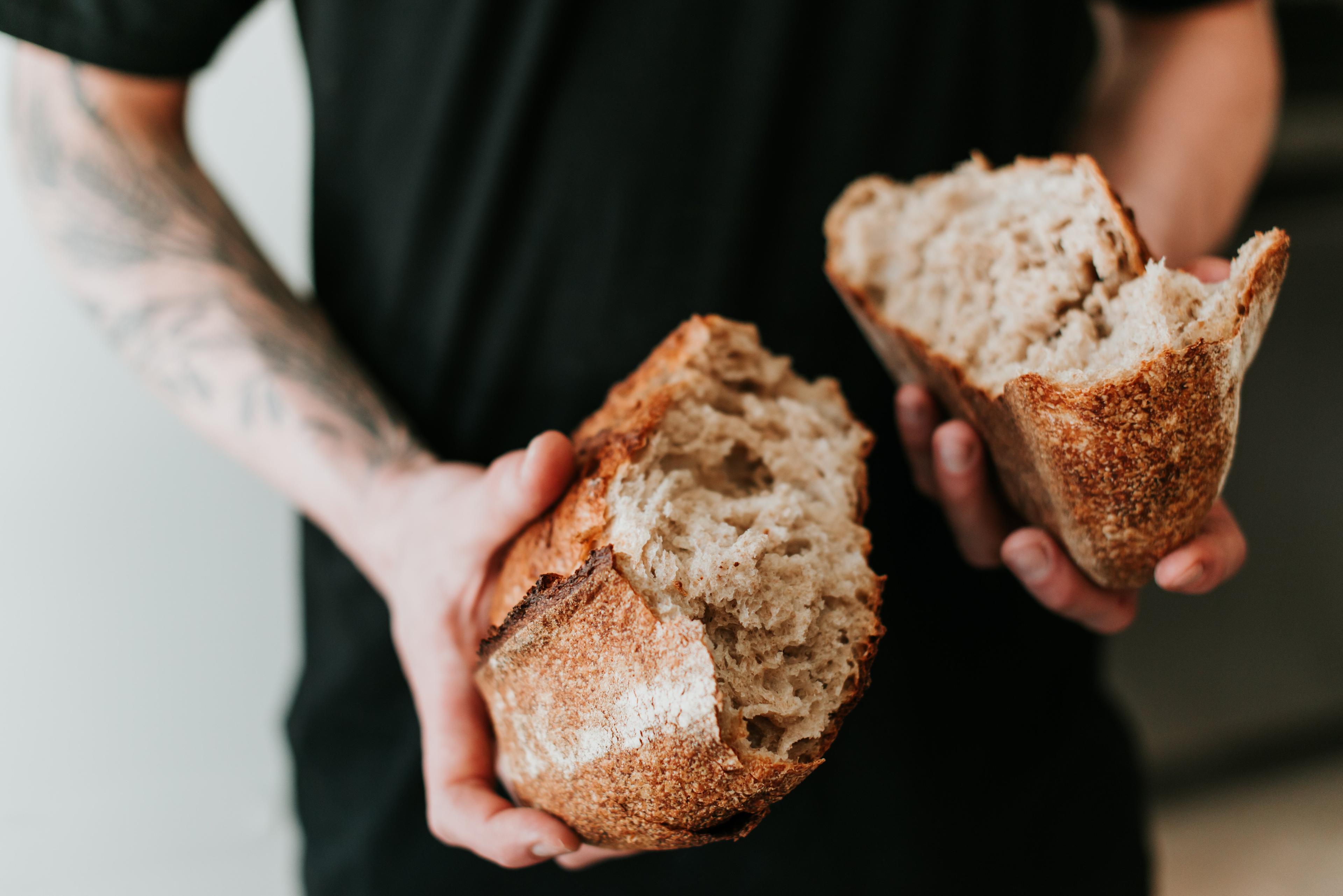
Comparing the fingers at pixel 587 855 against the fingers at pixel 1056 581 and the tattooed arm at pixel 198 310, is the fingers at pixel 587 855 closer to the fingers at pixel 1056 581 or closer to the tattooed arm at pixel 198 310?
the tattooed arm at pixel 198 310

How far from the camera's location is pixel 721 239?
129 cm

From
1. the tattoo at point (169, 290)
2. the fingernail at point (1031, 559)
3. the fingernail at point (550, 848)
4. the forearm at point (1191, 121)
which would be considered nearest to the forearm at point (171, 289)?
the tattoo at point (169, 290)

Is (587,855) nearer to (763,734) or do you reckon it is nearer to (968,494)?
(763,734)

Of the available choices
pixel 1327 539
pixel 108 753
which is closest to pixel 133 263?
pixel 108 753

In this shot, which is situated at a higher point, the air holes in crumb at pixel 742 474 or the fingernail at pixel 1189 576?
the fingernail at pixel 1189 576

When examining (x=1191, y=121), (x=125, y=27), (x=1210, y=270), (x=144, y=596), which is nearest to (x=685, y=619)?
(x=1210, y=270)

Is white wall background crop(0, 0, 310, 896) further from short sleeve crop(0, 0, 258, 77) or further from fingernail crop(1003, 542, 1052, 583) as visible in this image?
fingernail crop(1003, 542, 1052, 583)

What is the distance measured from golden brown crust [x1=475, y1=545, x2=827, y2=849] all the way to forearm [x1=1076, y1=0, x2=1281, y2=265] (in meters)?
1.09

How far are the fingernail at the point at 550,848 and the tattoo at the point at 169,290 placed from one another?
577 millimetres

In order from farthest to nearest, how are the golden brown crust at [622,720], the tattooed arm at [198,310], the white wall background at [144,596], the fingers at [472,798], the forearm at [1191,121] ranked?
the white wall background at [144,596], the forearm at [1191,121], the tattooed arm at [198,310], the fingers at [472,798], the golden brown crust at [622,720]

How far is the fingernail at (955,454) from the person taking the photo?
1108 millimetres

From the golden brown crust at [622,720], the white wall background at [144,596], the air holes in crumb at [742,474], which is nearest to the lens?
the golden brown crust at [622,720]

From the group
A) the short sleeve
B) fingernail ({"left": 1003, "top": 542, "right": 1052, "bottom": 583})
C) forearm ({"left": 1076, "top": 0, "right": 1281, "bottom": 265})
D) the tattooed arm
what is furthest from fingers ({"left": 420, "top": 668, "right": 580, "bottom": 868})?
forearm ({"left": 1076, "top": 0, "right": 1281, "bottom": 265})

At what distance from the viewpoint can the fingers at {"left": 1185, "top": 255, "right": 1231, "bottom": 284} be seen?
97cm
